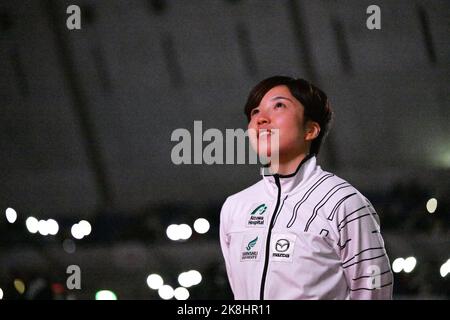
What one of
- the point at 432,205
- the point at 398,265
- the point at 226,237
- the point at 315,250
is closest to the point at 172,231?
the point at 398,265

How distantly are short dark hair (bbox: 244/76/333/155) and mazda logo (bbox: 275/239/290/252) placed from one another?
0.31m

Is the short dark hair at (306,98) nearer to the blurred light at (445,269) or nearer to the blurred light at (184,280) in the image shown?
the blurred light at (445,269)

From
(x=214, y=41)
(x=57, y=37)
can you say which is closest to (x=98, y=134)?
(x=57, y=37)

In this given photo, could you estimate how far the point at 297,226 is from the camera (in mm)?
1522

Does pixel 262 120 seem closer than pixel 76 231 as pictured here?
Yes

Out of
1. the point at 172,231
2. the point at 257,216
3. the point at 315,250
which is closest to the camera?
the point at 315,250

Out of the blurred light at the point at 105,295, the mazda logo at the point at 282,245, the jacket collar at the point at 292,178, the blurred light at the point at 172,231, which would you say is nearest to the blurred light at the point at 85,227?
the blurred light at the point at 105,295

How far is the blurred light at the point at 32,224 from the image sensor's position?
2889 mm

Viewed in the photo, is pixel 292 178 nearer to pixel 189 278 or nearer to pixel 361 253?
pixel 361 253

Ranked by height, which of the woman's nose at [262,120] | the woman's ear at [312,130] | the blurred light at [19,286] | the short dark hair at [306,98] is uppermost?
the short dark hair at [306,98]

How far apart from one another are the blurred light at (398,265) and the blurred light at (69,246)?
1.44 m

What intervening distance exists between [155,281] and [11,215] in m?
0.73

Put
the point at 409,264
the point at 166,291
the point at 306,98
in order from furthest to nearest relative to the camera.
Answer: the point at 166,291 → the point at 409,264 → the point at 306,98
